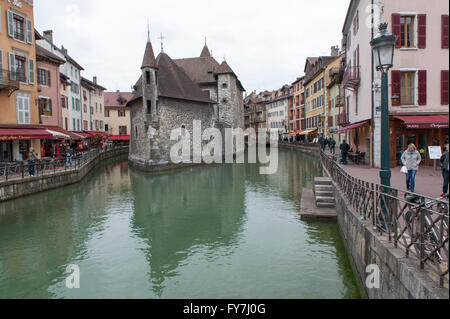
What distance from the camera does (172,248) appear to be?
934cm

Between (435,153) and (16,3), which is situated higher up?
(16,3)

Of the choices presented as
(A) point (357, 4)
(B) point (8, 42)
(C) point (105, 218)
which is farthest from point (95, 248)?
(A) point (357, 4)

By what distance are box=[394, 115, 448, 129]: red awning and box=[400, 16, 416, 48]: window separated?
3.66 metres

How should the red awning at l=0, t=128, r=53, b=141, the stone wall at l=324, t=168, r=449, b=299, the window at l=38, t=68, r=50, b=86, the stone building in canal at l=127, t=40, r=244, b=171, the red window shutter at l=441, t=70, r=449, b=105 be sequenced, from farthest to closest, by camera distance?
the stone building in canal at l=127, t=40, r=244, b=171 → the window at l=38, t=68, r=50, b=86 → the red awning at l=0, t=128, r=53, b=141 → the red window shutter at l=441, t=70, r=449, b=105 → the stone wall at l=324, t=168, r=449, b=299

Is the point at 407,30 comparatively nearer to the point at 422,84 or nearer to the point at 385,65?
the point at 422,84

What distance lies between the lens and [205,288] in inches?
272

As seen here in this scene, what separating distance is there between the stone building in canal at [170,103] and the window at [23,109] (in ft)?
29.2

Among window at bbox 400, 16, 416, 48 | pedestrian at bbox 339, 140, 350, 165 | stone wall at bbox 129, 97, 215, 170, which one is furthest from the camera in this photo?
stone wall at bbox 129, 97, 215, 170

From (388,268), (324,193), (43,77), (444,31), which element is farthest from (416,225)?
(43,77)

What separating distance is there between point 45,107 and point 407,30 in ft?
77.0

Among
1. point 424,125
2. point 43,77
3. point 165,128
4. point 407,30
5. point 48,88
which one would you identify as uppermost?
point 407,30

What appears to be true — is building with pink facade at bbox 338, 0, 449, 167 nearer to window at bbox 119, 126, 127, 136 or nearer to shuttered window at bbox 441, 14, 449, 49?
shuttered window at bbox 441, 14, 449, 49

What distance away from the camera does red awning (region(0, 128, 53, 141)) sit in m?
17.9

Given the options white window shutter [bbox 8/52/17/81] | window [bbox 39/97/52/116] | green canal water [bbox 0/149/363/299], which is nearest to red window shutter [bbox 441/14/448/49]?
green canal water [bbox 0/149/363/299]
